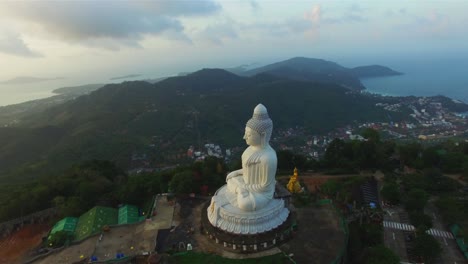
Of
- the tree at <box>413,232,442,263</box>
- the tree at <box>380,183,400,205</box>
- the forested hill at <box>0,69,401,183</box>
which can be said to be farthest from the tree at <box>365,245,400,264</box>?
the forested hill at <box>0,69,401,183</box>

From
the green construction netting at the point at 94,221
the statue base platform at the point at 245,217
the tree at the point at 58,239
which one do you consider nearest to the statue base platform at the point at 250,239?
the statue base platform at the point at 245,217

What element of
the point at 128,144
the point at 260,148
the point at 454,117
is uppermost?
the point at 260,148

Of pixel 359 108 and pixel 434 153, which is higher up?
pixel 434 153

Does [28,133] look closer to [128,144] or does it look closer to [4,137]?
[4,137]

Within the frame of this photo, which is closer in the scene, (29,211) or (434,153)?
(29,211)

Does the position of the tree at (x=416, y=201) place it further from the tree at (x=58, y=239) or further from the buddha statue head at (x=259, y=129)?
the tree at (x=58, y=239)

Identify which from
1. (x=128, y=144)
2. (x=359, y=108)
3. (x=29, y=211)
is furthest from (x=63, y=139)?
(x=359, y=108)

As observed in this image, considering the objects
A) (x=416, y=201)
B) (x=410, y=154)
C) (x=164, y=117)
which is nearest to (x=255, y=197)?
(x=416, y=201)
